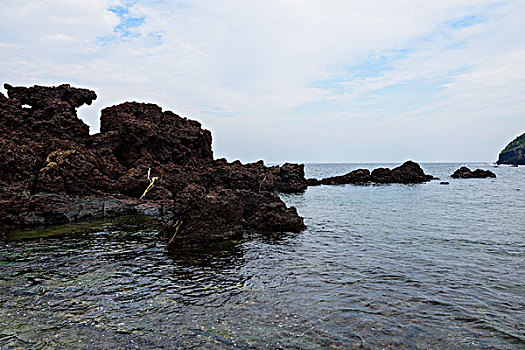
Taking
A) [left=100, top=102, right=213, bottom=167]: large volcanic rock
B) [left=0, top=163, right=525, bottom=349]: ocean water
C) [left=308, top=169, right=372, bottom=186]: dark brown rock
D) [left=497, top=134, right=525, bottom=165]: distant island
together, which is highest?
[left=497, top=134, right=525, bottom=165]: distant island

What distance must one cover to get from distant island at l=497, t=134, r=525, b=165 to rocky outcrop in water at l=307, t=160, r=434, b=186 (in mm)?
133223

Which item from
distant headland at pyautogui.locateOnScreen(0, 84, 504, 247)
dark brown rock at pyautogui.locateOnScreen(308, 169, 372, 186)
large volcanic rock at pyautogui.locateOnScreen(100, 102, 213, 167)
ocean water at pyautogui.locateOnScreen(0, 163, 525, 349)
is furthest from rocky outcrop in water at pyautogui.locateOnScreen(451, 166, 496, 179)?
ocean water at pyautogui.locateOnScreen(0, 163, 525, 349)

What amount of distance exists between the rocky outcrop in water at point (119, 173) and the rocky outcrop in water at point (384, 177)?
38.5 metres

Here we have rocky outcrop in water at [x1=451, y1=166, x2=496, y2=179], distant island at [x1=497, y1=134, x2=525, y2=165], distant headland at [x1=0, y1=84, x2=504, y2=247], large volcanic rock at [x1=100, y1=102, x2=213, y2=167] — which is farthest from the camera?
distant island at [x1=497, y1=134, x2=525, y2=165]

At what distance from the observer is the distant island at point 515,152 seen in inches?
6888

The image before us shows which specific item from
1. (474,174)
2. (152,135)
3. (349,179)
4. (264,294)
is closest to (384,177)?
(349,179)

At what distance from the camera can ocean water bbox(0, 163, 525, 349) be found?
283 inches

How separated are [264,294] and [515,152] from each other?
222665 millimetres

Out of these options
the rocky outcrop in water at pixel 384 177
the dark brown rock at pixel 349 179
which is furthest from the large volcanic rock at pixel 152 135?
the rocky outcrop in water at pixel 384 177

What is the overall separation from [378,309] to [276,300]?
9.08 feet

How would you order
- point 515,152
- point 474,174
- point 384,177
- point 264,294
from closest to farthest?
point 264,294 < point 384,177 < point 474,174 < point 515,152

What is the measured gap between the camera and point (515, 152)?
181250 millimetres

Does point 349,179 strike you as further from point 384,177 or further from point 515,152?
point 515,152

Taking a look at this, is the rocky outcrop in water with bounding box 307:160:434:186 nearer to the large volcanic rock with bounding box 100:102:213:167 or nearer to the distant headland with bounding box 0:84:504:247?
the distant headland with bounding box 0:84:504:247
